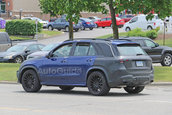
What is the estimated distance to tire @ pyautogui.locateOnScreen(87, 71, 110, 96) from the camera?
50.8 feet

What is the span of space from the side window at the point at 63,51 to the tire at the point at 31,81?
3.15 ft

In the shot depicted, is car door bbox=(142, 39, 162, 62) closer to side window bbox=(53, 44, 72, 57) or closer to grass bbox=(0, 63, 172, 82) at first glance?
grass bbox=(0, 63, 172, 82)

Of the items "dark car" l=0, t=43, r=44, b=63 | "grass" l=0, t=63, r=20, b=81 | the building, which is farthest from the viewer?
the building

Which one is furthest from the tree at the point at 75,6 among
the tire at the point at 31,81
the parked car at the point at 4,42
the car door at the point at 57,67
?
the car door at the point at 57,67

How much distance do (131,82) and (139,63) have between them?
71 centimetres

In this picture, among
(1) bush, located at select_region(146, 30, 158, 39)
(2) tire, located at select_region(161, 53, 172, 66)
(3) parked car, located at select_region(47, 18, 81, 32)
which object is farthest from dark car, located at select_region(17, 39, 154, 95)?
(3) parked car, located at select_region(47, 18, 81, 32)

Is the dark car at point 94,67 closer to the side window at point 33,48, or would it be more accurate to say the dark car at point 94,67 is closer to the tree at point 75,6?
the tree at point 75,6

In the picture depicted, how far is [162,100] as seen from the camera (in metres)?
14.2

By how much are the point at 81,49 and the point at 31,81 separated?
212cm

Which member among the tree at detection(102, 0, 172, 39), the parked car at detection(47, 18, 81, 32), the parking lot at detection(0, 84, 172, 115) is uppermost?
the tree at detection(102, 0, 172, 39)

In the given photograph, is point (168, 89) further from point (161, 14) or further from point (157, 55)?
point (157, 55)

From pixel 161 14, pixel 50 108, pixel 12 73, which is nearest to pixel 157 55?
pixel 161 14

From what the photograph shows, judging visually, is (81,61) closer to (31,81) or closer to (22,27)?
(31,81)

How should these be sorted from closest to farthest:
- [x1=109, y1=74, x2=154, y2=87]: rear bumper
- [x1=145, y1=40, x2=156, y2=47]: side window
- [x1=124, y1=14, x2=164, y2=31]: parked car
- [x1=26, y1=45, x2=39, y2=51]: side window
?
[x1=109, y1=74, x2=154, y2=87]: rear bumper < [x1=145, y1=40, x2=156, y2=47]: side window < [x1=26, y1=45, x2=39, y2=51]: side window < [x1=124, y1=14, x2=164, y2=31]: parked car
